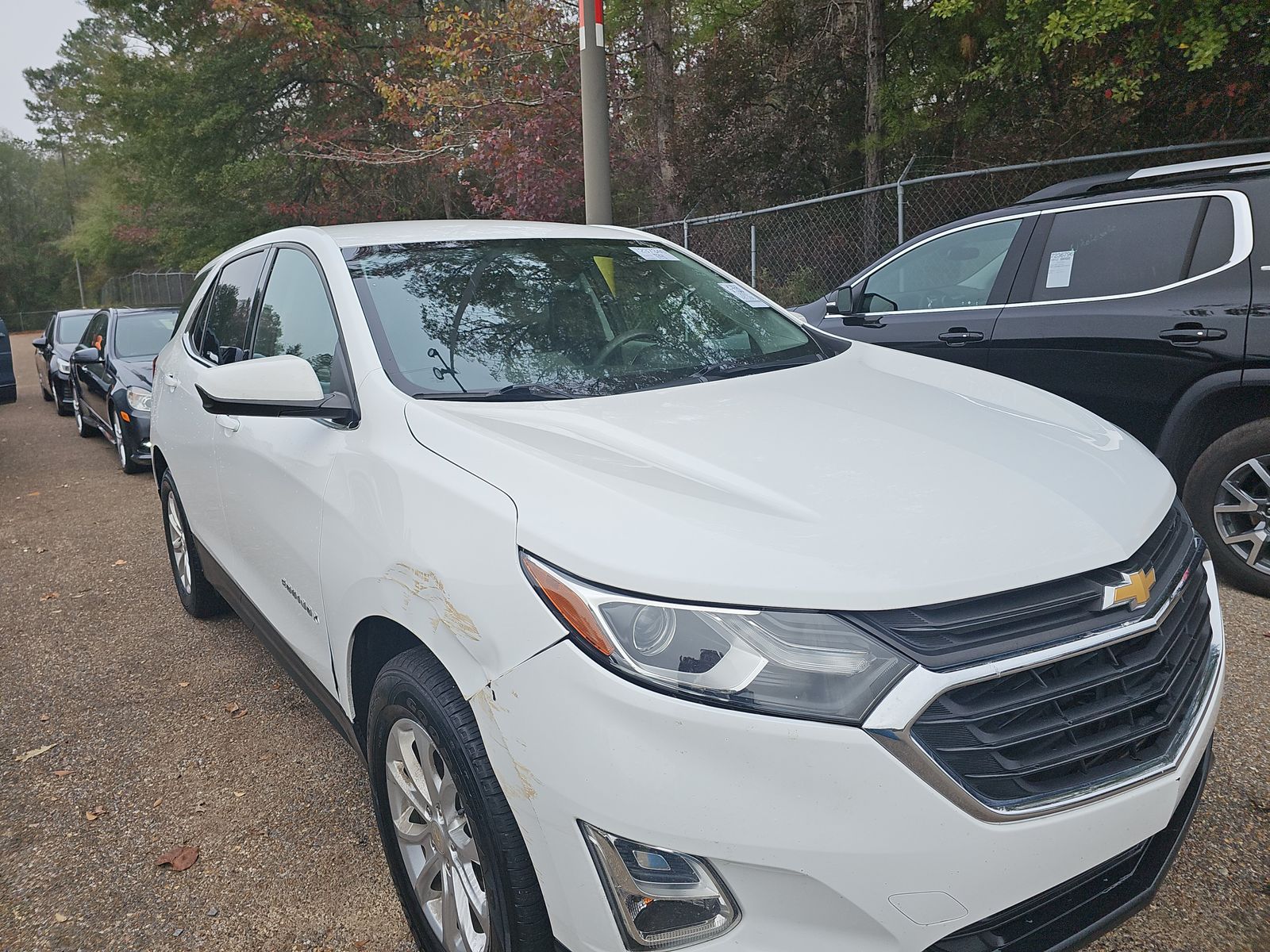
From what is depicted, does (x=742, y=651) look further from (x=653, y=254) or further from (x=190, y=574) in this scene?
(x=190, y=574)

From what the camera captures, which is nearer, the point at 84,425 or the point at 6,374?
the point at 6,374

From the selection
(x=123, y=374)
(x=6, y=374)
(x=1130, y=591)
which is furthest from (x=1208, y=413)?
(x=6, y=374)

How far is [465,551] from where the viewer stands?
1846mm

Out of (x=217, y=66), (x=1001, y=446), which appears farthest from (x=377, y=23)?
(x=1001, y=446)

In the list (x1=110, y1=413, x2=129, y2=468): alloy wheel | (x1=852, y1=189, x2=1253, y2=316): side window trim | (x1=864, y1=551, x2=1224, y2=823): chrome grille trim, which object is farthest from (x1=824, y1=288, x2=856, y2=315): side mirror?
(x1=110, y1=413, x2=129, y2=468): alloy wheel

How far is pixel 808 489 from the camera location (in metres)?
1.86

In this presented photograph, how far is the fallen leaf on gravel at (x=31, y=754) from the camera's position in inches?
132

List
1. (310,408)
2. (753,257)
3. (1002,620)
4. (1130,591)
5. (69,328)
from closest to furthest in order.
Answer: (1002,620)
(1130,591)
(310,408)
(753,257)
(69,328)

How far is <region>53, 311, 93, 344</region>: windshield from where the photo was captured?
13133 millimetres

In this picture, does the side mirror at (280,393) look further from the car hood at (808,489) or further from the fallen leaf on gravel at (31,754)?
the fallen leaf on gravel at (31,754)

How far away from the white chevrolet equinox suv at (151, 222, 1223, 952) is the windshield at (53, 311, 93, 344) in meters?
12.7

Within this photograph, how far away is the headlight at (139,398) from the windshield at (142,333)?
2.83ft

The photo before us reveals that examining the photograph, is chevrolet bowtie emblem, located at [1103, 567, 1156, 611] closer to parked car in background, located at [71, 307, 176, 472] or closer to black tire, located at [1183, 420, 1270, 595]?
black tire, located at [1183, 420, 1270, 595]

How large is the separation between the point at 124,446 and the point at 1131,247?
798cm
